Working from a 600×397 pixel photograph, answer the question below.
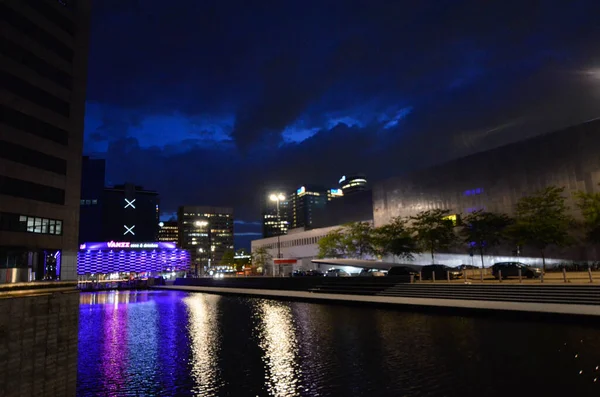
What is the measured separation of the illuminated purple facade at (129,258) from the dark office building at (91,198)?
203ft

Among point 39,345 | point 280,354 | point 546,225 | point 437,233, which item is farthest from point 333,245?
point 39,345

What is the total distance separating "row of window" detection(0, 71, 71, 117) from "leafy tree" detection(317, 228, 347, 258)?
58777 millimetres

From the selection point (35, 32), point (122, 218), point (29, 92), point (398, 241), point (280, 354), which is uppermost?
point (122, 218)

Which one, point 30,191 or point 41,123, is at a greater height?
point 41,123

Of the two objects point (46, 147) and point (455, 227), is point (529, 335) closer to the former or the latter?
point (46, 147)

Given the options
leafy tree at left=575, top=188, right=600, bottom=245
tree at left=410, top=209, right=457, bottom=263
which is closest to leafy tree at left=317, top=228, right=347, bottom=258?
tree at left=410, top=209, right=457, bottom=263

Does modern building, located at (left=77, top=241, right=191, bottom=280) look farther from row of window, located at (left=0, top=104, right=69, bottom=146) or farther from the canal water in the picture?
the canal water

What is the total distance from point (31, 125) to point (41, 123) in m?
1.30

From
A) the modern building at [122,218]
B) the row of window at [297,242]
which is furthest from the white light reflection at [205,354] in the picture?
the modern building at [122,218]

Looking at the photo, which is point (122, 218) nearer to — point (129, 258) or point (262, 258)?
point (129, 258)

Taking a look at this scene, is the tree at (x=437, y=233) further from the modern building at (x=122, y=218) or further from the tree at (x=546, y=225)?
the modern building at (x=122, y=218)

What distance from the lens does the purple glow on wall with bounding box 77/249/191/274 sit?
336 ft

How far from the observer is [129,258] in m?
108

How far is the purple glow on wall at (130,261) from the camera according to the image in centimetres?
10238
